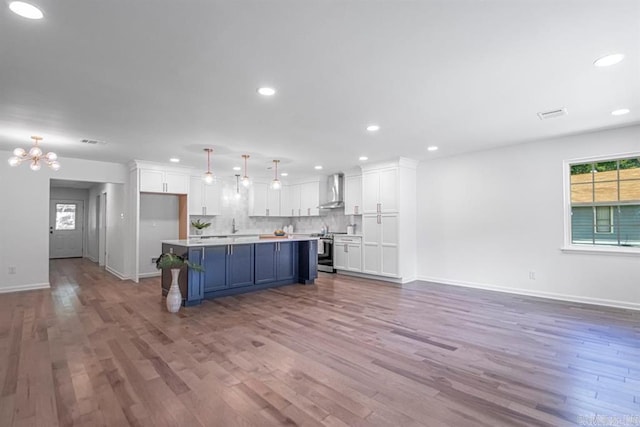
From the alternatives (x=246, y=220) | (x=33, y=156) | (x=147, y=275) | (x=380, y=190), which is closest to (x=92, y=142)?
(x=33, y=156)

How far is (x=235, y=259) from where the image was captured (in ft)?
17.6

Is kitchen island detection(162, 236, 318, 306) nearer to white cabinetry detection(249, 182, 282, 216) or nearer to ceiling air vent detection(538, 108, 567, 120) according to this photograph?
white cabinetry detection(249, 182, 282, 216)

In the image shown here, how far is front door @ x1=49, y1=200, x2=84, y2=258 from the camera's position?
10484mm

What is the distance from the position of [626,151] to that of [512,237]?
6.16 feet

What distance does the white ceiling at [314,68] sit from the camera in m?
1.94

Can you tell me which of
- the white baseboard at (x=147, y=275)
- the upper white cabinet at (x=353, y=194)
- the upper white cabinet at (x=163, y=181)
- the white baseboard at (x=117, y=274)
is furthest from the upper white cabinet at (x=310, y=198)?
the white baseboard at (x=117, y=274)

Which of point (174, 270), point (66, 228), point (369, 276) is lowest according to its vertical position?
point (369, 276)

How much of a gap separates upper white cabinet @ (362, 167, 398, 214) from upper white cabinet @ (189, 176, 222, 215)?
3687mm

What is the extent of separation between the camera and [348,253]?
7.26 meters

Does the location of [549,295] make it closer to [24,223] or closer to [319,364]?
[319,364]

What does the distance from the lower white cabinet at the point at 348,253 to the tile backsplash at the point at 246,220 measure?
1.95 ft

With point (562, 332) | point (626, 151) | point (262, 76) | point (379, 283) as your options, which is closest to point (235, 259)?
point (379, 283)

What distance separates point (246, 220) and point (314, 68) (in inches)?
261

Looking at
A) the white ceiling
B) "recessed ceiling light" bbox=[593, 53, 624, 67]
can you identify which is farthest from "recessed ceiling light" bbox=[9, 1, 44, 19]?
"recessed ceiling light" bbox=[593, 53, 624, 67]
